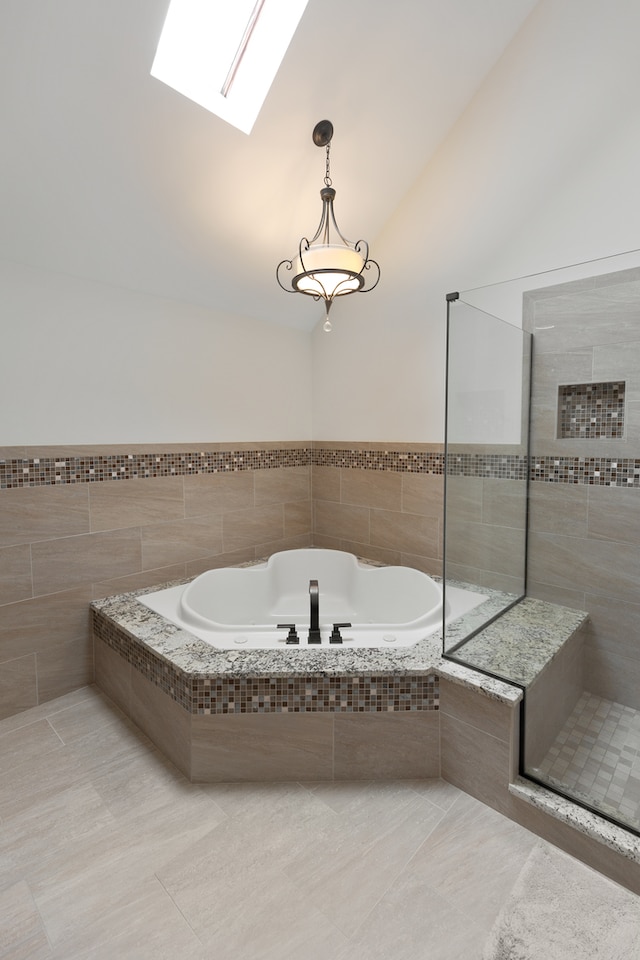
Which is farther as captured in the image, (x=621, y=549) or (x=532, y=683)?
(x=621, y=549)

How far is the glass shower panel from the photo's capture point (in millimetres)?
1879

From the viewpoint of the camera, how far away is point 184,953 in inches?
47.3

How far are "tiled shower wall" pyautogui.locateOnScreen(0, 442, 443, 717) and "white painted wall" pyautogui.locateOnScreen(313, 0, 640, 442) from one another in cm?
43

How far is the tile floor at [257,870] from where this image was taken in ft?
4.04

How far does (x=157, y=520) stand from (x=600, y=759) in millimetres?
2401

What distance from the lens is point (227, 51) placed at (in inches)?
80.7

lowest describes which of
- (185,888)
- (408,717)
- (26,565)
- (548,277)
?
(185,888)

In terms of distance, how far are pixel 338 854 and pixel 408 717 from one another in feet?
1.68

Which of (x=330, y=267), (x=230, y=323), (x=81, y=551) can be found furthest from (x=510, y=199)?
(x=81, y=551)

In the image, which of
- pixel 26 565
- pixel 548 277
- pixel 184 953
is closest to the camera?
pixel 184 953

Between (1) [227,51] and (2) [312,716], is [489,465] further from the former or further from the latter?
(1) [227,51]

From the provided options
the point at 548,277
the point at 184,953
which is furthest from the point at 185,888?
the point at 548,277

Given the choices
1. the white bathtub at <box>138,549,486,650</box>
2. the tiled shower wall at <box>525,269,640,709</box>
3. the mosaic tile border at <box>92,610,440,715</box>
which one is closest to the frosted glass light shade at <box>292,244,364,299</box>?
the tiled shower wall at <box>525,269,640,709</box>

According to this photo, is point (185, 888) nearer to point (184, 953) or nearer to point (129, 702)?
point (184, 953)
